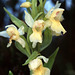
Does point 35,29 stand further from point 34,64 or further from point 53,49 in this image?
point 53,49

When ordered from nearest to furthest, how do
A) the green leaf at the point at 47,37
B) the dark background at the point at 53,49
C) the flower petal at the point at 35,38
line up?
the flower petal at the point at 35,38 < the green leaf at the point at 47,37 < the dark background at the point at 53,49

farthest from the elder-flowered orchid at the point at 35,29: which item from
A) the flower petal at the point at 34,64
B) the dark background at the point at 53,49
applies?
the dark background at the point at 53,49

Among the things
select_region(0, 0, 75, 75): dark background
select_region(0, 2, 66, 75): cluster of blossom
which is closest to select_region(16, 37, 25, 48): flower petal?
select_region(0, 2, 66, 75): cluster of blossom

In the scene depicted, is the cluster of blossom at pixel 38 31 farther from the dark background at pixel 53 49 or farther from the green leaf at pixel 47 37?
the dark background at pixel 53 49

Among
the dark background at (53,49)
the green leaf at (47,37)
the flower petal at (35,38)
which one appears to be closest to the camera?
the flower petal at (35,38)

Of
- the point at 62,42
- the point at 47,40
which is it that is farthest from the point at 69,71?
the point at 47,40

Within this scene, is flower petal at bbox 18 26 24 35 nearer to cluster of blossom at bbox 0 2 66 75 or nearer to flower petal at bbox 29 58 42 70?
cluster of blossom at bbox 0 2 66 75

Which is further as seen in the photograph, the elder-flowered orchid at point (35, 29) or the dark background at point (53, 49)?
the dark background at point (53, 49)

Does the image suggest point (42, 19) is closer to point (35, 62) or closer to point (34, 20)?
point (34, 20)

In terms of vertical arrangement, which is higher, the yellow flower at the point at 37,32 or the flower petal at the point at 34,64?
the yellow flower at the point at 37,32
